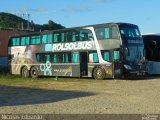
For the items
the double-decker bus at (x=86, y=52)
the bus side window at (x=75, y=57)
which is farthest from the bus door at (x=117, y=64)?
the bus side window at (x=75, y=57)

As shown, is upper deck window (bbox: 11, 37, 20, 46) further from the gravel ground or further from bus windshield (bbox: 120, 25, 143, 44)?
the gravel ground

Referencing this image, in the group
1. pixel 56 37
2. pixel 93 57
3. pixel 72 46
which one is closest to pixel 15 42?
pixel 56 37

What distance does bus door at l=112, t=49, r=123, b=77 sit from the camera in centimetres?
2822

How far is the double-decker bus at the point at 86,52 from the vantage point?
28281mm

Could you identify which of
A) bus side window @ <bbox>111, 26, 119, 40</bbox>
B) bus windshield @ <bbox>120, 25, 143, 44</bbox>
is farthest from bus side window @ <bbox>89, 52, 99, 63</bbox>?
bus windshield @ <bbox>120, 25, 143, 44</bbox>

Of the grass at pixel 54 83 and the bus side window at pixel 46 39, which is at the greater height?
the bus side window at pixel 46 39

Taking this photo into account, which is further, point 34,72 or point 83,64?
point 34,72

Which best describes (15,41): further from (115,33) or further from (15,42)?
(115,33)

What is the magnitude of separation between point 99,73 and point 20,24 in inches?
2128

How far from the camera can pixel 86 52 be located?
3003 centimetres

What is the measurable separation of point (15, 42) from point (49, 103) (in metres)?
21.3

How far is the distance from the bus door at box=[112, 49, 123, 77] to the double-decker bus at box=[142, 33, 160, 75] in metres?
4.37

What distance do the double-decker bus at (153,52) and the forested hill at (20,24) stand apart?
38789 mm

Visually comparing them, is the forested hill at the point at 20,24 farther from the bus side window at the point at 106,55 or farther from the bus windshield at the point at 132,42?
the bus side window at the point at 106,55
